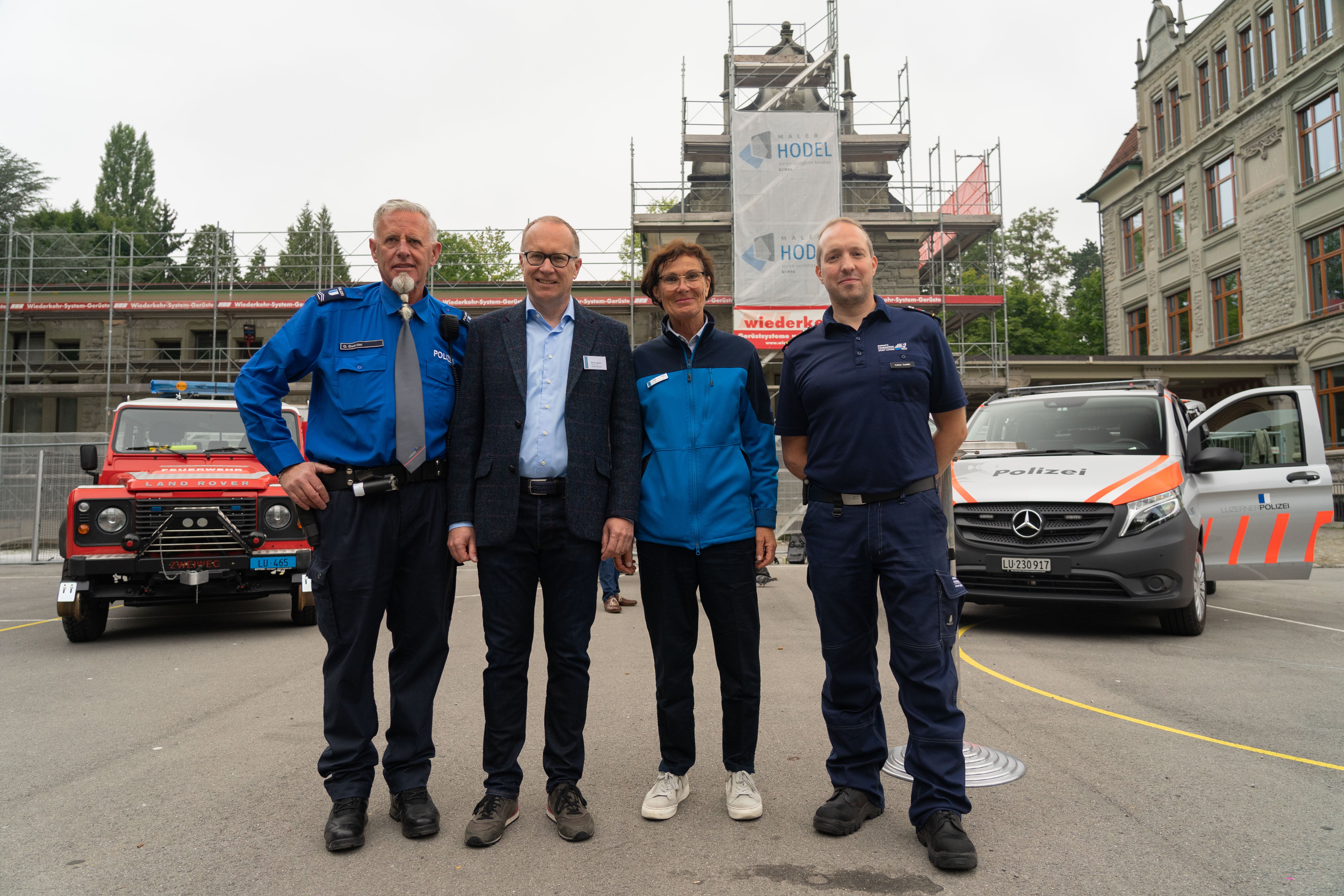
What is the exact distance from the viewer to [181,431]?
8.35 m

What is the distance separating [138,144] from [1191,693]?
7709 cm

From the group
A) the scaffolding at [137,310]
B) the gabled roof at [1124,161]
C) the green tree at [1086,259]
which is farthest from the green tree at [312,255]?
the green tree at [1086,259]

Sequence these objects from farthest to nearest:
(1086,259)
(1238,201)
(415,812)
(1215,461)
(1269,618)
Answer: (1086,259), (1238,201), (1269,618), (1215,461), (415,812)

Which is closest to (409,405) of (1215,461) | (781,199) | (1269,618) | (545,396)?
(545,396)

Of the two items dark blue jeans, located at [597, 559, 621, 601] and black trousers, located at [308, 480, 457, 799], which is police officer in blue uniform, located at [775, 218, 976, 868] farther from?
dark blue jeans, located at [597, 559, 621, 601]

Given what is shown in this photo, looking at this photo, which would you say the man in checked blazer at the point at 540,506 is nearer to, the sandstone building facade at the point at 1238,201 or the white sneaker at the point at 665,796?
the white sneaker at the point at 665,796

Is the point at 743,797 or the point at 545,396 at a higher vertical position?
the point at 545,396

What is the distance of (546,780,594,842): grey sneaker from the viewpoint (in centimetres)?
298

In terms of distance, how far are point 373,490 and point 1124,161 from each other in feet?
128

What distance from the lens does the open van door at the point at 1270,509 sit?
7.29 metres

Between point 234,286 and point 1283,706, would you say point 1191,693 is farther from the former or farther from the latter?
point 234,286

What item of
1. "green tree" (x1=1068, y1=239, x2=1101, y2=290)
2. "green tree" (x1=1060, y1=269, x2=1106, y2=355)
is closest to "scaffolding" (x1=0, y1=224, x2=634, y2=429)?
"green tree" (x1=1060, y1=269, x2=1106, y2=355)

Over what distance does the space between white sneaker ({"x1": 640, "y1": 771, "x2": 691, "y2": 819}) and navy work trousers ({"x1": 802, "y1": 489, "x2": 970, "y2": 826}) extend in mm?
565

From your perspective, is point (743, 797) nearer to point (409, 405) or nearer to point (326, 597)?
point (326, 597)
